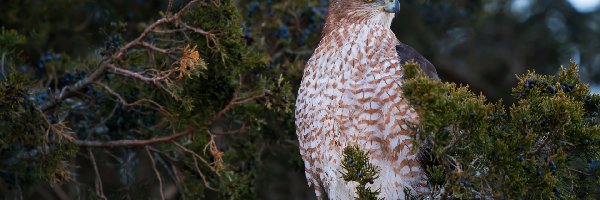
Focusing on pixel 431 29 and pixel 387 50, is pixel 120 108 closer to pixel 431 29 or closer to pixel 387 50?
pixel 387 50

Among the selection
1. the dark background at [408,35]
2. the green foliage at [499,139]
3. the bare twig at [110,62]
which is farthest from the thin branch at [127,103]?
the green foliage at [499,139]

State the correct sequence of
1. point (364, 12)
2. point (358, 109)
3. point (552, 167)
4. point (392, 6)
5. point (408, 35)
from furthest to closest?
point (408, 35) → point (364, 12) → point (392, 6) → point (358, 109) → point (552, 167)

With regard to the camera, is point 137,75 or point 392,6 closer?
point 137,75

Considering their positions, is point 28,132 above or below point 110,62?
below

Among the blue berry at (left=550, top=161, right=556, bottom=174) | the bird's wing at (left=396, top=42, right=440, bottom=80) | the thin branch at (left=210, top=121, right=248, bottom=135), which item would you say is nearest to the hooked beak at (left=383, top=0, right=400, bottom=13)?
the bird's wing at (left=396, top=42, right=440, bottom=80)

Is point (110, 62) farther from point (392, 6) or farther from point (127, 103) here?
point (392, 6)

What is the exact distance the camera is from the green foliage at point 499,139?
3.79m

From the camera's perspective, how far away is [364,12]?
550 centimetres

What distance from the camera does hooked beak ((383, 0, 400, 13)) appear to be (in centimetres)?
534

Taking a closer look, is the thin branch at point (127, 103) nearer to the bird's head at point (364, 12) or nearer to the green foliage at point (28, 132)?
the green foliage at point (28, 132)

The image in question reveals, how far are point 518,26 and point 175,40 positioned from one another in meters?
4.18

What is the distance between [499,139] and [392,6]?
63.4 inches

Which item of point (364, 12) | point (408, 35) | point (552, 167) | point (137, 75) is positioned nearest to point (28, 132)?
point (137, 75)

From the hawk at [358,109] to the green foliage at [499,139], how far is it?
0.61 meters
